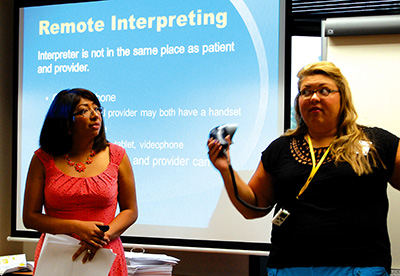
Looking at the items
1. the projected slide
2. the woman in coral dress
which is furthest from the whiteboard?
the woman in coral dress

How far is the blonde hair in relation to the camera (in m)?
1.48

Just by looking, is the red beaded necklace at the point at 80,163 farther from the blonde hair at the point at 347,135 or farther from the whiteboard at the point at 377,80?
the whiteboard at the point at 377,80

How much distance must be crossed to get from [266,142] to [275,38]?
0.64 m

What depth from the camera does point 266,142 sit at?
8.97 ft

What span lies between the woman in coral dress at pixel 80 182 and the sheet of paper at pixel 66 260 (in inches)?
1.0

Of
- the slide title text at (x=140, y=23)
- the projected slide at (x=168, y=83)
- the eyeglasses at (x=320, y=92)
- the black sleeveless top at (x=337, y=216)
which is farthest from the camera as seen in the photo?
the slide title text at (x=140, y=23)

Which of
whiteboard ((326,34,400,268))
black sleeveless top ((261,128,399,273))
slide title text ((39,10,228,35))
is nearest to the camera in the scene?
black sleeveless top ((261,128,399,273))

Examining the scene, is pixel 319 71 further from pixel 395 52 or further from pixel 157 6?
pixel 157 6

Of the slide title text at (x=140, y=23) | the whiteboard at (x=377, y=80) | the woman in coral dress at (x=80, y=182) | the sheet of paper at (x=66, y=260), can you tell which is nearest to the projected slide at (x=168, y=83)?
the slide title text at (x=140, y=23)

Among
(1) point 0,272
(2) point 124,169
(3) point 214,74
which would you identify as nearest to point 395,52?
(3) point 214,74

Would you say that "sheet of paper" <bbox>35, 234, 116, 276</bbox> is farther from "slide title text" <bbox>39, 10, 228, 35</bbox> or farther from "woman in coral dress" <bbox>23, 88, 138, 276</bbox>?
"slide title text" <bbox>39, 10, 228, 35</bbox>

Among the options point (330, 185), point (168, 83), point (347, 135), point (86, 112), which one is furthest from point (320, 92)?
point (168, 83)

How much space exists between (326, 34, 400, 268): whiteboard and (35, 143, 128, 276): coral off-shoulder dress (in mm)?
1407

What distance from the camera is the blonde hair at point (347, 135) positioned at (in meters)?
1.48
